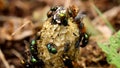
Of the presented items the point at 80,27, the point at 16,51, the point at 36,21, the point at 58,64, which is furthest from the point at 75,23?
the point at 36,21

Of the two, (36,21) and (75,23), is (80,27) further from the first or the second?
(36,21)

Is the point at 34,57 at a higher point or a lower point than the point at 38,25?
lower

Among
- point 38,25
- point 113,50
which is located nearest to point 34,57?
point 113,50

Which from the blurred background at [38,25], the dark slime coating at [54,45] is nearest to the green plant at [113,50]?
the dark slime coating at [54,45]

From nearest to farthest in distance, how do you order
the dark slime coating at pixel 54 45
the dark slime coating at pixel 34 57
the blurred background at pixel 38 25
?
the dark slime coating at pixel 54 45 → the dark slime coating at pixel 34 57 → the blurred background at pixel 38 25

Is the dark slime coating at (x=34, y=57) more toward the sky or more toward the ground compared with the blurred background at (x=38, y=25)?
more toward the ground

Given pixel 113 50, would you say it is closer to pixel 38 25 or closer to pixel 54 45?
pixel 54 45

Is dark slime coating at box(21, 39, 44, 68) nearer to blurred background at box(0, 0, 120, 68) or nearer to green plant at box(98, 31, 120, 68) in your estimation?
blurred background at box(0, 0, 120, 68)

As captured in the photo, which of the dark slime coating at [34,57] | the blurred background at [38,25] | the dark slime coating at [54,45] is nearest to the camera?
the dark slime coating at [54,45]

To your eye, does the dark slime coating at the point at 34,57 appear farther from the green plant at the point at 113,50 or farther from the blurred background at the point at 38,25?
the green plant at the point at 113,50

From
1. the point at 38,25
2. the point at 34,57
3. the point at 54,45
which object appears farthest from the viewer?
the point at 38,25

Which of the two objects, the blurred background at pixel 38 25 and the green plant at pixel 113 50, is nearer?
the green plant at pixel 113 50
